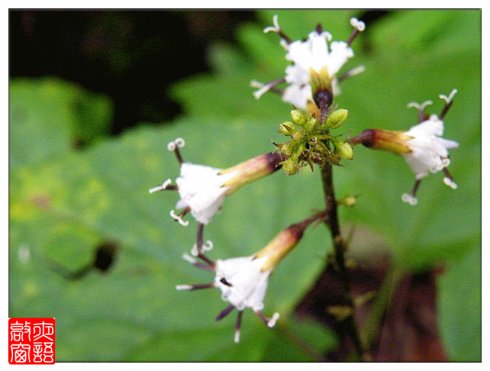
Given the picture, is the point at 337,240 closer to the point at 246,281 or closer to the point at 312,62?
the point at 246,281

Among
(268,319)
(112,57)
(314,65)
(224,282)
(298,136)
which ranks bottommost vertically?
(268,319)

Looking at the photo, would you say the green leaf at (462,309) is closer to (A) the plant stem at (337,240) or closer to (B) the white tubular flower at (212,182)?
(A) the plant stem at (337,240)

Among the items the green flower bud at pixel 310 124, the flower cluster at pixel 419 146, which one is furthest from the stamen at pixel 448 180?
the green flower bud at pixel 310 124

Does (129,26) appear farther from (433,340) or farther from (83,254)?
(433,340)

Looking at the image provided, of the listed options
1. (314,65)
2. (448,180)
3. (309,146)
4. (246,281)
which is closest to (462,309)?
(448,180)

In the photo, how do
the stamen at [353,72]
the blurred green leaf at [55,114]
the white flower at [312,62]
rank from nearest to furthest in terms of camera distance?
the white flower at [312,62] < the stamen at [353,72] < the blurred green leaf at [55,114]

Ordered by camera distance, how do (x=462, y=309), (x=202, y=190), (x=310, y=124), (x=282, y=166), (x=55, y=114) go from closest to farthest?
(x=310, y=124)
(x=282, y=166)
(x=202, y=190)
(x=462, y=309)
(x=55, y=114)
